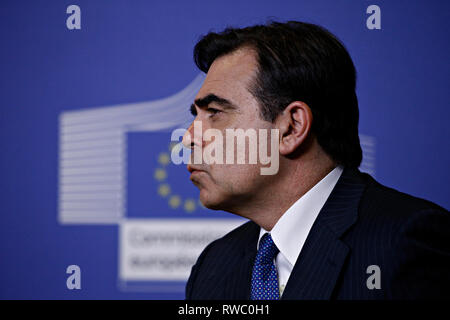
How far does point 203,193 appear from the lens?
3.32 feet

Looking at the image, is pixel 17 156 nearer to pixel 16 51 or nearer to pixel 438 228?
pixel 16 51

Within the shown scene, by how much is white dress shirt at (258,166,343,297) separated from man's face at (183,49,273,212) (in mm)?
88

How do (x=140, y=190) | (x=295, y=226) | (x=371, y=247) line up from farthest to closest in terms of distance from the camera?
(x=140, y=190) → (x=295, y=226) → (x=371, y=247)

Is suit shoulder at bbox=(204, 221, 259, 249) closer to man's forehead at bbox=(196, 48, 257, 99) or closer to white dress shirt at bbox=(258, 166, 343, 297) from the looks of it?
white dress shirt at bbox=(258, 166, 343, 297)

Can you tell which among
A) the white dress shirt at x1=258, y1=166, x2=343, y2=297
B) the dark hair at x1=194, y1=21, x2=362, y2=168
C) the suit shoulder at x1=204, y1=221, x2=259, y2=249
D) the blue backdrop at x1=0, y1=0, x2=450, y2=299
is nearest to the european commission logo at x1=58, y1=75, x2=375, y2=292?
the blue backdrop at x1=0, y1=0, x2=450, y2=299

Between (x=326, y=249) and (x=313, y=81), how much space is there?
38cm

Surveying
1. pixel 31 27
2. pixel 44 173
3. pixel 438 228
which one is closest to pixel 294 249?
pixel 438 228

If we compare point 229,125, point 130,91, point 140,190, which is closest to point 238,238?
point 229,125

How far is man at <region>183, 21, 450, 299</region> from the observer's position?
0.82 metres

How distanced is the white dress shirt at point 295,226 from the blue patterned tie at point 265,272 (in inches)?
0.5

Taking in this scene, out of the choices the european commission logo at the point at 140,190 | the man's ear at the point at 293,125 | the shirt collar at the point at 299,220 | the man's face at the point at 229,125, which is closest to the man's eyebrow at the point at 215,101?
the man's face at the point at 229,125

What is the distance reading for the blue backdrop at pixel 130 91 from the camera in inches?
63.4

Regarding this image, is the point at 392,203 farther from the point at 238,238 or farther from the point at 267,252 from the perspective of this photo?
the point at 238,238

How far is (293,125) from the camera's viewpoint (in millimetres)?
1007
